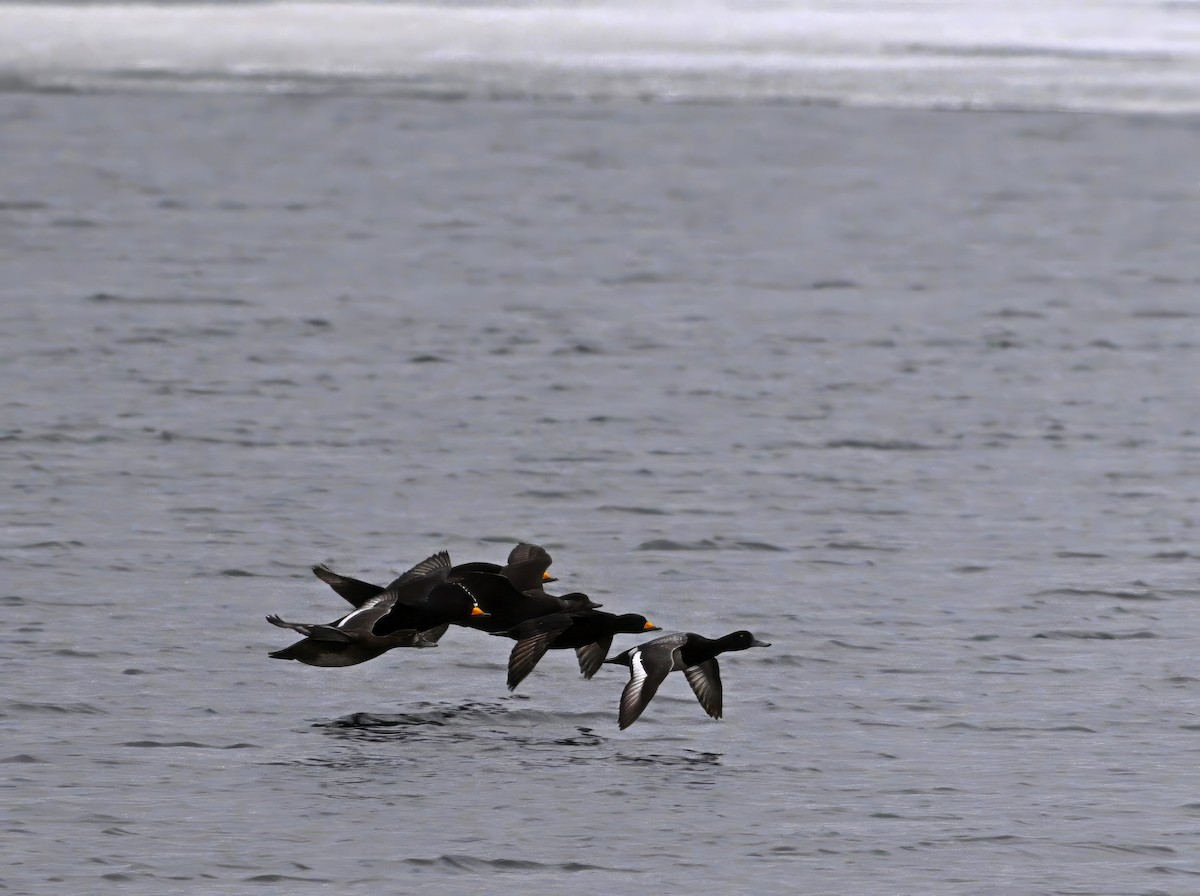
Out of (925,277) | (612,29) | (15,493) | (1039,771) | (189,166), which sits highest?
(612,29)

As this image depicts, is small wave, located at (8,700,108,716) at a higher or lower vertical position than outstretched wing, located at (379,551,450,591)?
lower

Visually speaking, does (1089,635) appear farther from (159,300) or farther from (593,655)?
(159,300)

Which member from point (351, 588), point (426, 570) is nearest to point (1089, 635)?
point (426, 570)

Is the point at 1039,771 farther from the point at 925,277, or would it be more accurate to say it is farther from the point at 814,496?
the point at 925,277

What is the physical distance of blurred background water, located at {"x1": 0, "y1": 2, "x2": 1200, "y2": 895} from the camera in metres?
11.7

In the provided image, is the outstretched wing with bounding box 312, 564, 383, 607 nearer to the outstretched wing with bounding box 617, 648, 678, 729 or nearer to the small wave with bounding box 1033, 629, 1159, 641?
the outstretched wing with bounding box 617, 648, 678, 729

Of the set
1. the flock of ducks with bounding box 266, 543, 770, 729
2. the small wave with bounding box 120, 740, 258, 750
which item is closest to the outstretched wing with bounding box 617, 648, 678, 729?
the flock of ducks with bounding box 266, 543, 770, 729

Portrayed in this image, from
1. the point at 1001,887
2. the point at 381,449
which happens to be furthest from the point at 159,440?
the point at 1001,887

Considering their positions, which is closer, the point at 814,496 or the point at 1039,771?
the point at 1039,771

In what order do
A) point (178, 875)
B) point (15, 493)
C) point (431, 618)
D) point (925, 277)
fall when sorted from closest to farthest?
point (178, 875) < point (431, 618) < point (15, 493) < point (925, 277)

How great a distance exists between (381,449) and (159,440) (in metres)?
2.01

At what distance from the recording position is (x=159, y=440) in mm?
20594

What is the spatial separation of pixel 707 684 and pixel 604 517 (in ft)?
16.8

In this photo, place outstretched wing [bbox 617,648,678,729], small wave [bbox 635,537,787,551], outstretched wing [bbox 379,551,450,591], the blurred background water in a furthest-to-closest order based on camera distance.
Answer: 1. small wave [bbox 635,537,787,551]
2. outstretched wing [bbox 379,551,450,591]
3. outstretched wing [bbox 617,648,678,729]
4. the blurred background water
